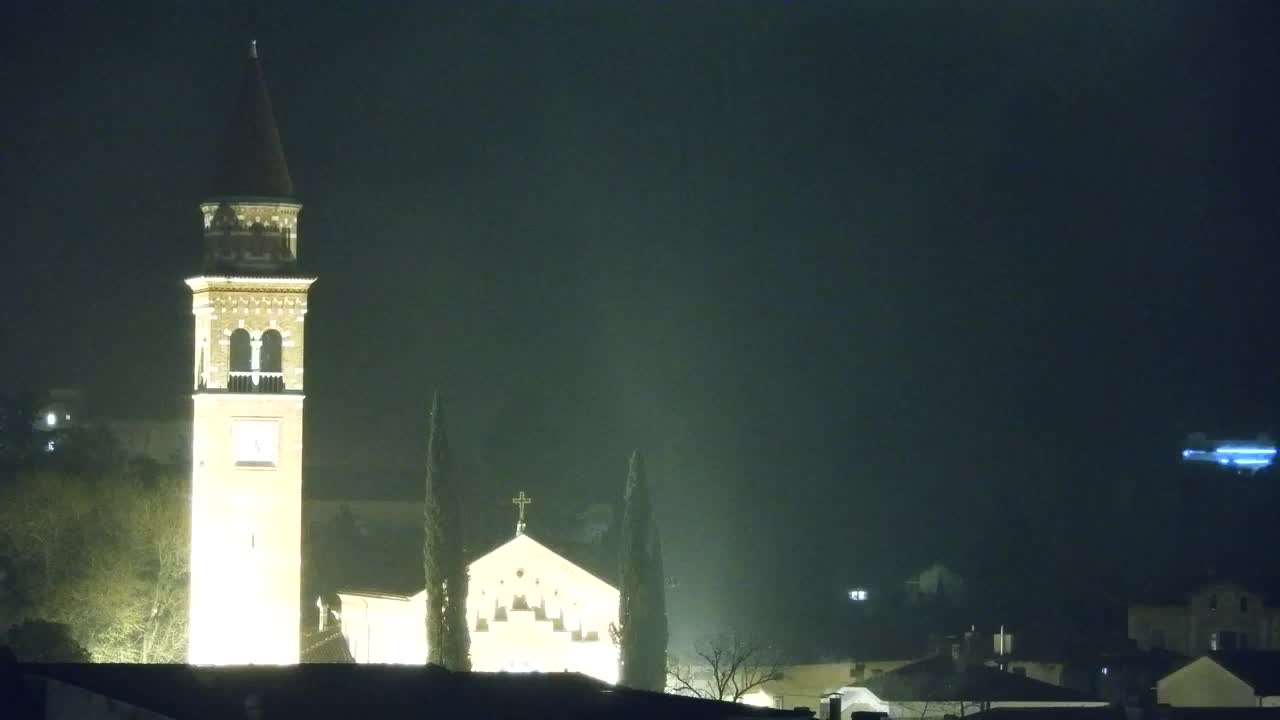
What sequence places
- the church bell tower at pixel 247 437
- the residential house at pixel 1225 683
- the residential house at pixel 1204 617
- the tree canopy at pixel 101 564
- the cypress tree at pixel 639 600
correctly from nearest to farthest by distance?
the church bell tower at pixel 247 437
the residential house at pixel 1225 683
the cypress tree at pixel 639 600
the tree canopy at pixel 101 564
the residential house at pixel 1204 617

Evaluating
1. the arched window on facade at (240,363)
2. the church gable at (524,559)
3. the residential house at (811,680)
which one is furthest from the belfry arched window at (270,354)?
the residential house at (811,680)

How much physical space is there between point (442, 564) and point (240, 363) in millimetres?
7409

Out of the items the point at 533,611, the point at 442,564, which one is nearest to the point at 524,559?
the point at 533,611

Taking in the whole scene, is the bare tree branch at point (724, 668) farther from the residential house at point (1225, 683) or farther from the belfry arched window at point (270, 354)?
the belfry arched window at point (270, 354)

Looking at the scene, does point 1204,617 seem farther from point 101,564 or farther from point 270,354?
point 270,354

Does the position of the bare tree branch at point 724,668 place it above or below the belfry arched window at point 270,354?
below

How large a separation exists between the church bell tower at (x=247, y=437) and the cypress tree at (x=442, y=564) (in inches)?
143

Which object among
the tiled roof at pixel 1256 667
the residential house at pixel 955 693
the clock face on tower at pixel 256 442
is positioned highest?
the clock face on tower at pixel 256 442

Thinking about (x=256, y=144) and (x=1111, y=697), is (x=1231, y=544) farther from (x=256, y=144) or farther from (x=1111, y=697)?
(x=256, y=144)

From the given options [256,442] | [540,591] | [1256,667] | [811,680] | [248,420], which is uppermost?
[248,420]

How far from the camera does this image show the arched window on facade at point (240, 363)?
234 ft

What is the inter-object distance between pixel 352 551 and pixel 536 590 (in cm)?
1640

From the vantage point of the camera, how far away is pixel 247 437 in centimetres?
7144

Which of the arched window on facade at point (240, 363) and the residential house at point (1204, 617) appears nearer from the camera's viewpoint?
the arched window on facade at point (240, 363)
